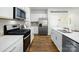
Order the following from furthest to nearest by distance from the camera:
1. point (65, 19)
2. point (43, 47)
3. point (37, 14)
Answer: point (37, 14) < point (65, 19) < point (43, 47)

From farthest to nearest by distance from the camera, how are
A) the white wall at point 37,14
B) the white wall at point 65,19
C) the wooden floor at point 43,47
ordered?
1. the white wall at point 37,14
2. the white wall at point 65,19
3. the wooden floor at point 43,47

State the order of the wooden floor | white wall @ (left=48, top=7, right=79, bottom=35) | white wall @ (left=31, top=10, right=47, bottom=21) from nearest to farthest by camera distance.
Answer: the wooden floor
white wall @ (left=48, top=7, right=79, bottom=35)
white wall @ (left=31, top=10, right=47, bottom=21)

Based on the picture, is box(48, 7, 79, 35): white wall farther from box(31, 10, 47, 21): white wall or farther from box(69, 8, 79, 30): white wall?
box(31, 10, 47, 21): white wall

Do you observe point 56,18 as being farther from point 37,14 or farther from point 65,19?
point 37,14

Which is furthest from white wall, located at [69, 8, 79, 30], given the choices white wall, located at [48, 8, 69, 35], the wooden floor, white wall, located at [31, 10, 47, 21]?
the wooden floor

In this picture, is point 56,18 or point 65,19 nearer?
point 65,19

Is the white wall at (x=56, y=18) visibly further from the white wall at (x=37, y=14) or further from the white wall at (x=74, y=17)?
the white wall at (x=37, y=14)

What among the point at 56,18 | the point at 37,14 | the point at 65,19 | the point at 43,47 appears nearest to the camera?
the point at 43,47

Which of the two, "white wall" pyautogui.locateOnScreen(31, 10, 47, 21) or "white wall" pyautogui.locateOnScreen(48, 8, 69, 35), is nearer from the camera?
"white wall" pyautogui.locateOnScreen(48, 8, 69, 35)

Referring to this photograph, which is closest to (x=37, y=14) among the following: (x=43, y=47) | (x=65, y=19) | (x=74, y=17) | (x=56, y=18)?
(x=56, y=18)

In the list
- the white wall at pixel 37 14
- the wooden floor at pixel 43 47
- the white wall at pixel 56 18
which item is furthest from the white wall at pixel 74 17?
the wooden floor at pixel 43 47
